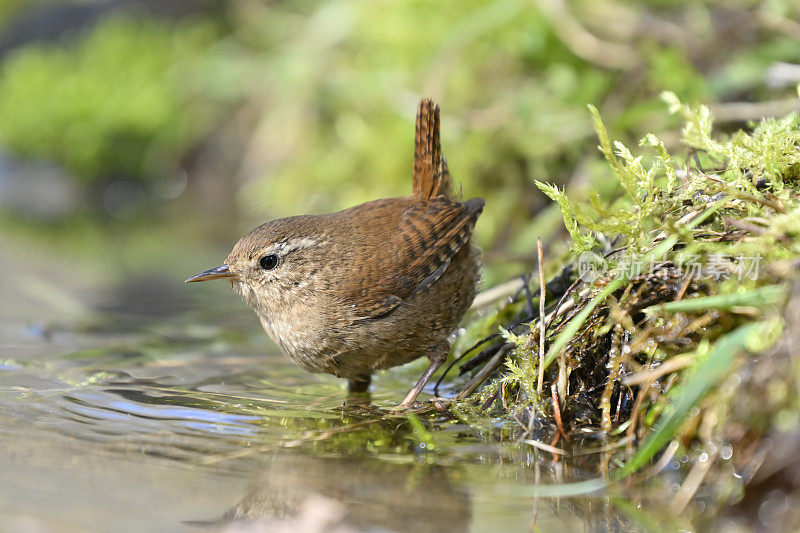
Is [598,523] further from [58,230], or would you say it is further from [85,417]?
[58,230]

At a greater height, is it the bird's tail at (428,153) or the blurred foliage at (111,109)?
the blurred foliage at (111,109)

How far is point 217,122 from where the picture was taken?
1091 centimetres

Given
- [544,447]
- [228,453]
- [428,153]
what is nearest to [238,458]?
[228,453]

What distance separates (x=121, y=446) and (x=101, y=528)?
70 centimetres

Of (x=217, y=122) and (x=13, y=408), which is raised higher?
(x=217, y=122)

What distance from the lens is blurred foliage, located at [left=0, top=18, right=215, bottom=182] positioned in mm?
10648

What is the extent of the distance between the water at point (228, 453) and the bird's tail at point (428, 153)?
936 mm

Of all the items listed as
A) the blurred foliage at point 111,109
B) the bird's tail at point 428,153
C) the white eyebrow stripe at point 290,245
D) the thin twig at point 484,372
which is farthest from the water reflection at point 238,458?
the blurred foliage at point 111,109

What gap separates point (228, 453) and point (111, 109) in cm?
892

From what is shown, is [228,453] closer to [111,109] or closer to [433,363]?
[433,363]

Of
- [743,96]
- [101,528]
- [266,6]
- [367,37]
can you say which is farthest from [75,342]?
[266,6]

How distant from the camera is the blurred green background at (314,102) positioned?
223 inches

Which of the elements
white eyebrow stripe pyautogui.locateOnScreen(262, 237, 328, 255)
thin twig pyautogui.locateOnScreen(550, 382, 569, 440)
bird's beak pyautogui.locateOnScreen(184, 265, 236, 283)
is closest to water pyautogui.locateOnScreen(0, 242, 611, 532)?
thin twig pyautogui.locateOnScreen(550, 382, 569, 440)

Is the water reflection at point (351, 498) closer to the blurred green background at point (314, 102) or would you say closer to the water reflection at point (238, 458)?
the water reflection at point (238, 458)
